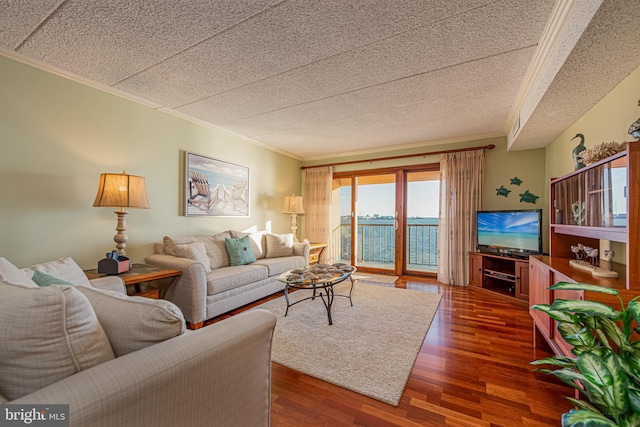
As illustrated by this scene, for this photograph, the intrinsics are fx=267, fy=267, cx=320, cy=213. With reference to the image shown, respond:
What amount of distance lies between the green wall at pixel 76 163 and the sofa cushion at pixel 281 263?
1060mm

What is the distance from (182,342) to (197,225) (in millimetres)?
3037

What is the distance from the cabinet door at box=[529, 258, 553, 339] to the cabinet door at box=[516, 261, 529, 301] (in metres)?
0.96

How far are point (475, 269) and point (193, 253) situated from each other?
12.6 ft

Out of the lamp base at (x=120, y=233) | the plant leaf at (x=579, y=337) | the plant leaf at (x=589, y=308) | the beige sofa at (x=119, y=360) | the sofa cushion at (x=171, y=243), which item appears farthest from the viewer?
the sofa cushion at (x=171, y=243)

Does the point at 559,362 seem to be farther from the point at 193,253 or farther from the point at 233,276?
the point at 193,253

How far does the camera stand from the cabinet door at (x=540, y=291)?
6.56ft

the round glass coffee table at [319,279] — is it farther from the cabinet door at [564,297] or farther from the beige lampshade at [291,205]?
the beige lampshade at [291,205]

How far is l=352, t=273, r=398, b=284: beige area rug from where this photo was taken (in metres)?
4.48

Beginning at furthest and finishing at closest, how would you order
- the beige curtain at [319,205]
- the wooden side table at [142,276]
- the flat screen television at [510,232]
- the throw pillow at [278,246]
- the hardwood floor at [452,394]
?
the beige curtain at [319,205] < the throw pillow at [278,246] < the flat screen television at [510,232] < the wooden side table at [142,276] < the hardwood floor at [452,394]

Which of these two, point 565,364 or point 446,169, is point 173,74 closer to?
point 565,364

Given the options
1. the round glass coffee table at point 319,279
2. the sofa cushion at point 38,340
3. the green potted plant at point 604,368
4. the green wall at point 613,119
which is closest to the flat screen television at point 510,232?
the green wall at point 613,119

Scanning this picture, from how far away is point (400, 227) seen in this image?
491 cm

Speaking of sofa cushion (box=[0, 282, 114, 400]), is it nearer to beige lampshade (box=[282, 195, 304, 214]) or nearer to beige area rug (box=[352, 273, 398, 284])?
beige area rug (box=[352, 273, 398, 284])

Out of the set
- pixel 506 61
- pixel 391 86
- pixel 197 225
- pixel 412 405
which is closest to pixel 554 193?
pixel 506 61
